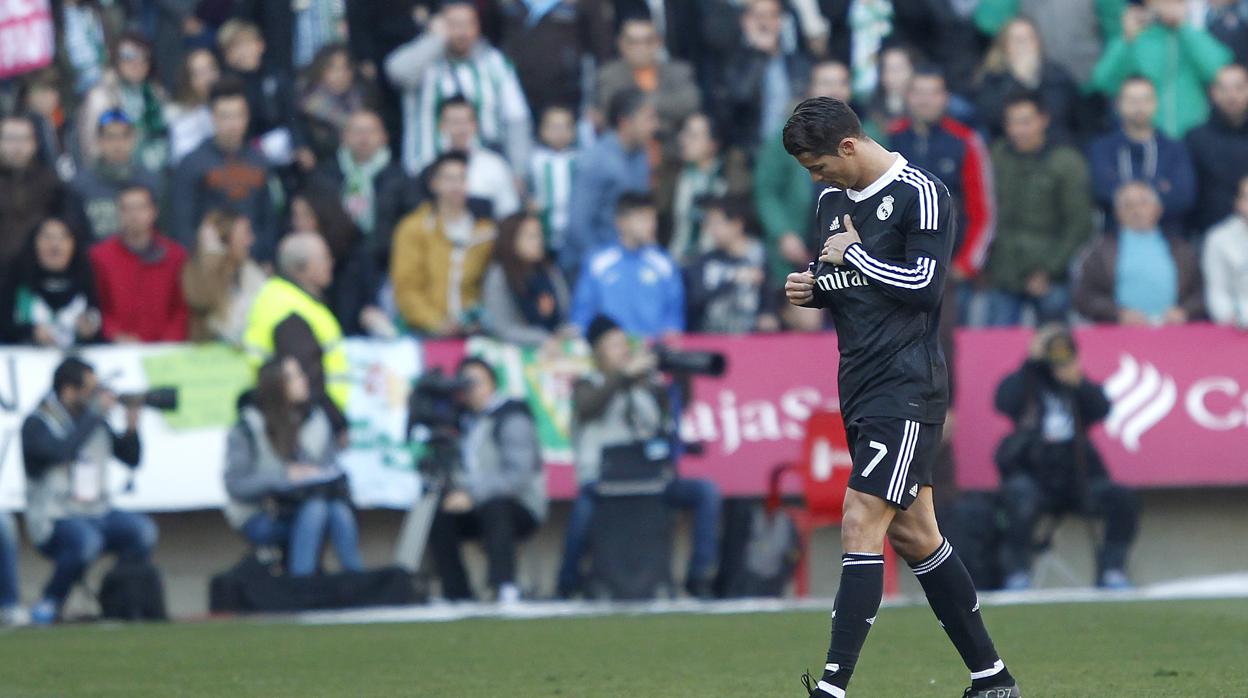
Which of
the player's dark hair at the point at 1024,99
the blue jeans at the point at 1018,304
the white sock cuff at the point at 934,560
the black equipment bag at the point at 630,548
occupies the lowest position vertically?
the black equipment bag at the point at 630,548

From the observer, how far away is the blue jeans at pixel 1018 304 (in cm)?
1484

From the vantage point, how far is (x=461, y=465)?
45.0 feet

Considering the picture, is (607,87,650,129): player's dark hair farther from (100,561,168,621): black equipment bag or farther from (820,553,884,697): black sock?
(820,553,884,697): black sock

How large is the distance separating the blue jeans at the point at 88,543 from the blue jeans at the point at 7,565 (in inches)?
7.8

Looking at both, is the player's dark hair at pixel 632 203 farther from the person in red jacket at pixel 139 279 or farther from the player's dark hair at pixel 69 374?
the player's dark hair at pixel 69 374

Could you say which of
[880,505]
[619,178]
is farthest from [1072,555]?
[880,505]

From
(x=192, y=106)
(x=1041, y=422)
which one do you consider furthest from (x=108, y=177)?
(x=1041, y=422)

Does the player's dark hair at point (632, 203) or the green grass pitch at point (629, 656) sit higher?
the player's dark hair at point (632, 203)

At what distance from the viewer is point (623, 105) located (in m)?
15.3

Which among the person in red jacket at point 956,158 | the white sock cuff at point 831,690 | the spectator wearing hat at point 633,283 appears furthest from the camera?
the person in red jacket at point 956,158

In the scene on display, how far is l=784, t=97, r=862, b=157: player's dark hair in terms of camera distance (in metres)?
7.00

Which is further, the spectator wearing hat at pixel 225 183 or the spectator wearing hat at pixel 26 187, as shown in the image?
the spectator wearing hat at pixel 225 183

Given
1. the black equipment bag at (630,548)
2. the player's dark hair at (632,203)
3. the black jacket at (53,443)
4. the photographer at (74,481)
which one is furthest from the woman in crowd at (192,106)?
the black equipment bag at (630,548)

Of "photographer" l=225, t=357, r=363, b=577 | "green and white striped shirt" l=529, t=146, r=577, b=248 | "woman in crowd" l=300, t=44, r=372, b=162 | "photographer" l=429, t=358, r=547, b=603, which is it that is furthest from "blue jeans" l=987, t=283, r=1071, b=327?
"woman in crowd" l=300, t=44, r=372, b=162
